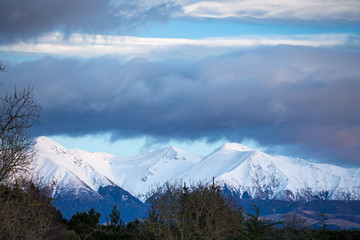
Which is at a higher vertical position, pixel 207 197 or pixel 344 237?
pixel 207 197

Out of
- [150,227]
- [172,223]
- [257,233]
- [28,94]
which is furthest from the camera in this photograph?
[172,223]

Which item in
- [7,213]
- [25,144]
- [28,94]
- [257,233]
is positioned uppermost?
[28,94]

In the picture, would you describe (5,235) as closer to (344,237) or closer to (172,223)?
(172,223)

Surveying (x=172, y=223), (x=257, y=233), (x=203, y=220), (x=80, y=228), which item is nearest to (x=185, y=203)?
(x=203, y=220)

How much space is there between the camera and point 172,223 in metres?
51.5

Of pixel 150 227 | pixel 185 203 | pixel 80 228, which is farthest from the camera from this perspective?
pixel 80 228

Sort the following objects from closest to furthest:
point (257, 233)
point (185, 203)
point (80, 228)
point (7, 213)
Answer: point (257, 233)
point (7, 213)
point (185, 203)
point (80, 228)

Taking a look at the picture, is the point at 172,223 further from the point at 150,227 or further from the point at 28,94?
the point at 28,94

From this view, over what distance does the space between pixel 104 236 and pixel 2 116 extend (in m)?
40.5

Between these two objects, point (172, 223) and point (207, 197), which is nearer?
point (172, 223)

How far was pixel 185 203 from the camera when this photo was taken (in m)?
59.6

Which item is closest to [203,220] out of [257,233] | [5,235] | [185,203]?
[185,203]

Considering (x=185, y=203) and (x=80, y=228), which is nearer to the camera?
(x=185, y=203)

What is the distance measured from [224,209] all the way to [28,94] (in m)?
41.4
